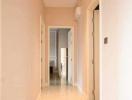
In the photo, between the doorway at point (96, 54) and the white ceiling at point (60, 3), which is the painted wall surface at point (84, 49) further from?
the white ceiling at point (60, 3)

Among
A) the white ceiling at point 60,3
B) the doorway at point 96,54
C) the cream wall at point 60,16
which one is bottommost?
the doorway at point 96,54

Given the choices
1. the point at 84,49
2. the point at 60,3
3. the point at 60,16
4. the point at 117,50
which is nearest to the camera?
the point at 117,50

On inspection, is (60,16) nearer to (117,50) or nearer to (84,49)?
(84,49)

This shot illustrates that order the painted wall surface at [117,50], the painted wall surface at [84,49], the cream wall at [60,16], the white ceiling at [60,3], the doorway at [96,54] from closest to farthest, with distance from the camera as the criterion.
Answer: the painted wall surface at [117,50], the doorway at [96,54], the painted wall surface at [84,49], the white ceiling at [60,3], the cream wall at [60,16]

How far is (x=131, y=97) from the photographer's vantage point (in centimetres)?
195

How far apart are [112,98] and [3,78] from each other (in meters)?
1.49

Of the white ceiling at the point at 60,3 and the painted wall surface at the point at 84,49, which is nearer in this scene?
the painted wall surface at the point at 84,49

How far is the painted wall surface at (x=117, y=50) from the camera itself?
2070 millimetres

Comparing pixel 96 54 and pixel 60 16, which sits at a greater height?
pixel 60 16

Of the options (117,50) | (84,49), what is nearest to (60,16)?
(84,49)

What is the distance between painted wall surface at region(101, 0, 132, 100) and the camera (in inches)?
81.5

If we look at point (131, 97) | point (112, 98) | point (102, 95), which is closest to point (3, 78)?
point (131, 97)

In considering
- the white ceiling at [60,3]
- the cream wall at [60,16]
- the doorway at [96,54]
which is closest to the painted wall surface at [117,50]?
the doorway at [96,54]

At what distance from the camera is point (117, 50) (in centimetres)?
243
